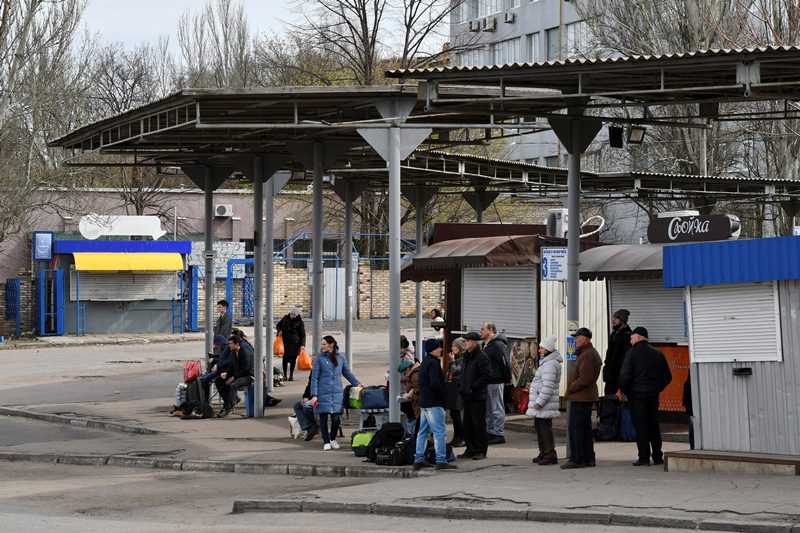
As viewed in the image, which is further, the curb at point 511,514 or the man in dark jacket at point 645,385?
the man in dark jacket at point 645,385

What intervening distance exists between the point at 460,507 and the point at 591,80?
6521 mm

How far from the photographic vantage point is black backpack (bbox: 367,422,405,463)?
16.3 m

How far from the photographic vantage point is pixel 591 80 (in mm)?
16625

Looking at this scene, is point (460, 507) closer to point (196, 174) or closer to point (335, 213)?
point (196, 174)

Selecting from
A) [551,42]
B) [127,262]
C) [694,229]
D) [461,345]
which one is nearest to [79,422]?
[461,345]

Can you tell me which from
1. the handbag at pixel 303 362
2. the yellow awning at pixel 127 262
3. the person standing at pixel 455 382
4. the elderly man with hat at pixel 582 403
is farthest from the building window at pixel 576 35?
the elderly man with hat at pixel 582 403

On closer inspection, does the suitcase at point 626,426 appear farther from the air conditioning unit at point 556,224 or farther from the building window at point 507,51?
the building window at point 507,51

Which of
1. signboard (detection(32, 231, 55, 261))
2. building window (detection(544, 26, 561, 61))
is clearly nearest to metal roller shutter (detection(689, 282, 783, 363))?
signboard (detection(32, 231, 55, 261))

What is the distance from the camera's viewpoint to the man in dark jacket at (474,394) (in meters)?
16.1

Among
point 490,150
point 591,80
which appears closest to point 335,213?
point 490,150

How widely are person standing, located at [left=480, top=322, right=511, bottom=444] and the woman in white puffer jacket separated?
2.36ft

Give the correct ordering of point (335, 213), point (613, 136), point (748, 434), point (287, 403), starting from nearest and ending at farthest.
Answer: point (748, 434), point (613, 136), point (287, 403), point (335, 213)

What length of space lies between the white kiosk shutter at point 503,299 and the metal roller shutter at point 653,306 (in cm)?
181

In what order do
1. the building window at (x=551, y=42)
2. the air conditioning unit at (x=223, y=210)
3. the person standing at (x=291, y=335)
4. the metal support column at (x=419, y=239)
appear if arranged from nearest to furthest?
the person standing at (x=291, y=335) → the metal support column at (x=419, y=239) → the air conditioning unit at (x=223, y=210) → the building window at (x=551, y=42)
